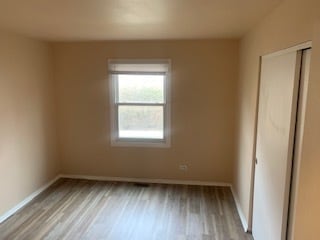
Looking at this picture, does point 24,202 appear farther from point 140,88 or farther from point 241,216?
point 241,216

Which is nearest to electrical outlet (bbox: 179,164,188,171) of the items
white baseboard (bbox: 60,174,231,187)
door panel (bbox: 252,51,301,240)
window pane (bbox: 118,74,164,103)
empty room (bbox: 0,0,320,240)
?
empty room (bbox: 0,0,320,240)

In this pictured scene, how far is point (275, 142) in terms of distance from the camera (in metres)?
2.30

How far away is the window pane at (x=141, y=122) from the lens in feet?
14.8

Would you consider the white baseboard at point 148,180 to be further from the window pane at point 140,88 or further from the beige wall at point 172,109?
the window pane at point 140,88

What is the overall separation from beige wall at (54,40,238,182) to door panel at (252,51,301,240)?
1469 millimetres

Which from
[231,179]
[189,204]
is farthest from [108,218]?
[231,179]

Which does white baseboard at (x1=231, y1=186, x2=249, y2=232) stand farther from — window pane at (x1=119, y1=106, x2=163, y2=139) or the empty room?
window pane at (x1=119, y1=106, x2=163, y2=139)

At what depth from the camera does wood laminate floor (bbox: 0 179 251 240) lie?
3.16 m

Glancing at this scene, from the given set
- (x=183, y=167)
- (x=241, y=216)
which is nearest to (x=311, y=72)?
(x=241, y=216)

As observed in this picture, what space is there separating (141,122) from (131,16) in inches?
91.2

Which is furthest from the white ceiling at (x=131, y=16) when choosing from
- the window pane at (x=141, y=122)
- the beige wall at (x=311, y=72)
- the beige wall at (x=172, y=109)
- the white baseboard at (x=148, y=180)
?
the white baseboard at (x=148, y=180)

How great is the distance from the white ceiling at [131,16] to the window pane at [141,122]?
4.60ft

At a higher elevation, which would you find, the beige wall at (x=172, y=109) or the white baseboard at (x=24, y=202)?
the beige wall at (x=172, y=109)

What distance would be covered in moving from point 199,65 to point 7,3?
112 inches
